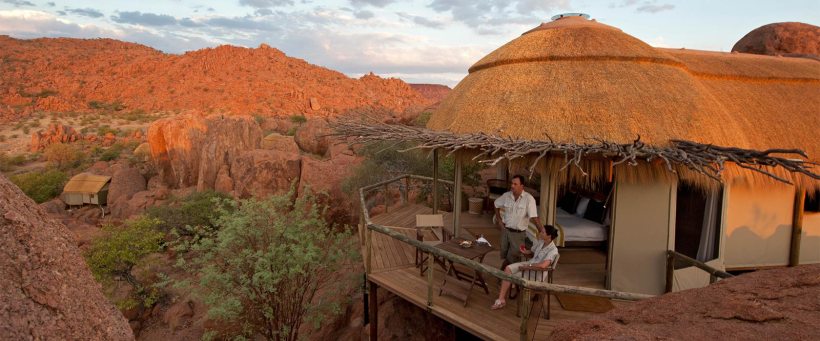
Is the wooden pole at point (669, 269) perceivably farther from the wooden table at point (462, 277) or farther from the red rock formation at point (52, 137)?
the red rock formation at point (52, 137)

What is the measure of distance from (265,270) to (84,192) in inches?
682

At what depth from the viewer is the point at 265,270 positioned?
7.82 m

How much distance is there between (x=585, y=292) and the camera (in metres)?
4.48

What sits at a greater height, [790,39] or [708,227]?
[790,39]

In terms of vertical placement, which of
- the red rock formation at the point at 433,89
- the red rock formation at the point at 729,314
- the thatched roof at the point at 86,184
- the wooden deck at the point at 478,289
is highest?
the red rock formation at the point at 433,89

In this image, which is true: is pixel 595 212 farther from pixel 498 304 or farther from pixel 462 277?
pixel 498 304

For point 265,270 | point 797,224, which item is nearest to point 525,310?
point 265,270

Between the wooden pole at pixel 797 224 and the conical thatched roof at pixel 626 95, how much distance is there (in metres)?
0.70

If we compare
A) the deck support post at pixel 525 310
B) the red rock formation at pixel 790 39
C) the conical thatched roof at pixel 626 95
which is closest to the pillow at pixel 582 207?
the conical thatched roof at pixel 626 95

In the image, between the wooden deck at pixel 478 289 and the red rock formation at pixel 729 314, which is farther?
the wooden deck at pixel 478 289

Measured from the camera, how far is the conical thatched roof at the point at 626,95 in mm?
6539

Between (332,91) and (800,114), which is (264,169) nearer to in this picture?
(800,114)

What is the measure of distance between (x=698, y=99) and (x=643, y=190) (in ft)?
6.27

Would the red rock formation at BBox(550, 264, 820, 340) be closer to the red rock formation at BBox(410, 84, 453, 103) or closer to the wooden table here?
the wooden table
